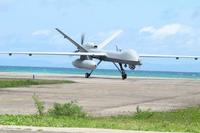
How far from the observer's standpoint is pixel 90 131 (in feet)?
46.3

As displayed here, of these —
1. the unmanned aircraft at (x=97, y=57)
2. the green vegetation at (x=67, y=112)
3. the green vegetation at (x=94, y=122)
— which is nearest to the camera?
the green vegetation at (x=94, y=122)

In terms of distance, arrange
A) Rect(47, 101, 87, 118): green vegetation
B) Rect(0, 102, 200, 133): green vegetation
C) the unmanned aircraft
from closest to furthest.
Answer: Rect(0, 102, 200, 133): green vegetation → Rect(47, 101, 87, 118): green vegetation → the unmanned aircraft

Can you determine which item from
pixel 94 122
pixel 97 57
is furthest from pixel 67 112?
pixel 97 57

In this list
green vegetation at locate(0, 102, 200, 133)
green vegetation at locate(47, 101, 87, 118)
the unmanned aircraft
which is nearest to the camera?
green vegetation at locate(0, 102, 200, 133)

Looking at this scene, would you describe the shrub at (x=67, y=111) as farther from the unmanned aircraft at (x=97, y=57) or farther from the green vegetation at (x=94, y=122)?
the unmanned aircraft at (x=97, y=57)

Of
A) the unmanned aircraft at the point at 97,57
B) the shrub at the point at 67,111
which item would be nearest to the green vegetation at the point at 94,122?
the shrub at the point at 67,111

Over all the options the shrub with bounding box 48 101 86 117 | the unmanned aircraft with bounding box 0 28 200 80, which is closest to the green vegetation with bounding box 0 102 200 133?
the shrub with bounding box 48 101 86 117

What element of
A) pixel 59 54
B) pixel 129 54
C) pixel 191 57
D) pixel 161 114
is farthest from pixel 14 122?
pixel 191 57

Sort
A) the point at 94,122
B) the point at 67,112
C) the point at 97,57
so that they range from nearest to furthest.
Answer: the point at 94,122 → the point at 67,112 → the point at 97,57

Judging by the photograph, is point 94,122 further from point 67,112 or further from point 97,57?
point 97,57

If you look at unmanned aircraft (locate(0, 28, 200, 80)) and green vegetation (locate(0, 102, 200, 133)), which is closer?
green vegetation (locate(0, 102, 200, 133))

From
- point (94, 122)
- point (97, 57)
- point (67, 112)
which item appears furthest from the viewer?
point (97, 57)

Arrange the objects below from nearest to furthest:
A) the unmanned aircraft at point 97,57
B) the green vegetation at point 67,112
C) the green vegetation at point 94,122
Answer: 1. the green vegetation at point 94,122
2. the green vegetation at point 67,112
3. the unmanned aircraft at point 97,57

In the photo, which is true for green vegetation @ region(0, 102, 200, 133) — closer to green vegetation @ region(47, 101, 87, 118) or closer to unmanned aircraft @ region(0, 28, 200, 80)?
green vegetation @ region(47, 101, 87, 118)
